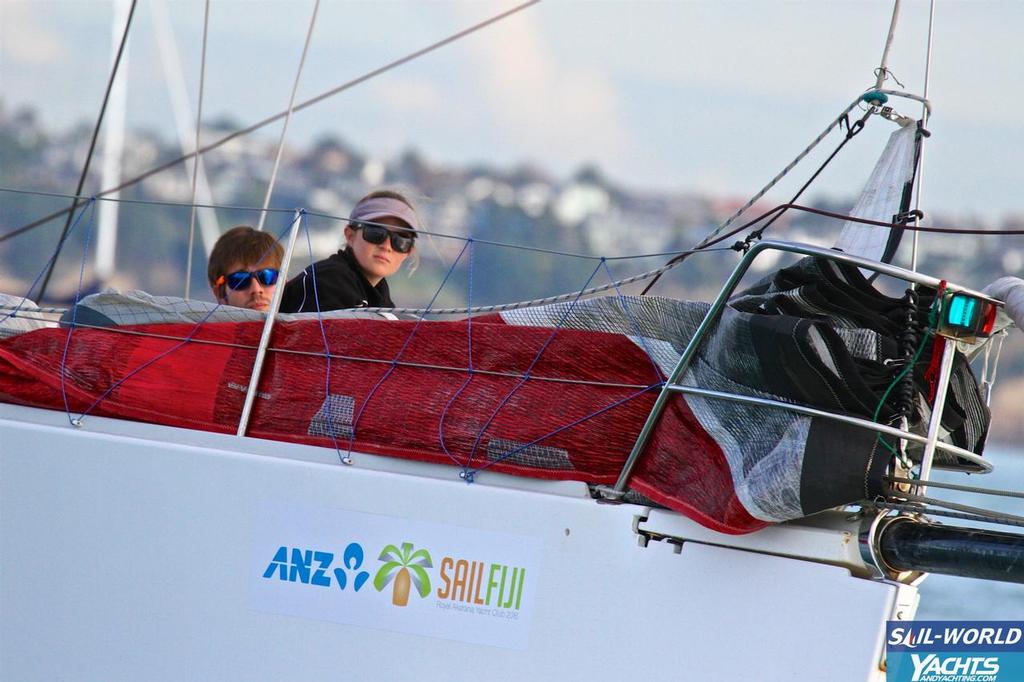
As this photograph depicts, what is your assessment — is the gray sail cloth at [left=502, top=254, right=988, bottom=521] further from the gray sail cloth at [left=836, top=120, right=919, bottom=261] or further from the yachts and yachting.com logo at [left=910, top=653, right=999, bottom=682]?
the gray sail cloth at [left=836, top=120, right=919, bottom=261]

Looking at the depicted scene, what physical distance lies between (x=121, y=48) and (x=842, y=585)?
107 inches

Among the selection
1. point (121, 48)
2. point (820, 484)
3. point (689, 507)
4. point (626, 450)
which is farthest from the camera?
point (121, 48)

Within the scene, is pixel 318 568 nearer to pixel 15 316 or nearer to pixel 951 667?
pixel 15 316

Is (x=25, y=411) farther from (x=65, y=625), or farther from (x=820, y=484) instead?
(x=820, y=484)

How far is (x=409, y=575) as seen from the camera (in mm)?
2416

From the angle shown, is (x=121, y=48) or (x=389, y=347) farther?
(x=121, y=48)

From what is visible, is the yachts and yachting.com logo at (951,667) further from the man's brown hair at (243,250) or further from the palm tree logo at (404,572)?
the man's brown hair at (243,250)

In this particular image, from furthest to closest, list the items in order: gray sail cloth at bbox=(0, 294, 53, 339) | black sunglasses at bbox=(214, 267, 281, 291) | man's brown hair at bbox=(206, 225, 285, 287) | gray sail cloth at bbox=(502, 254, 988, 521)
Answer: man's brown hair at bbox=(206, 225, 285, 287) → black sunglasses at bbox=(214, 267, 281, 291) → gray sail cloth at bbox=(0, 294, 53, 339) → gray sail cloth at bbox=(502, 254, 988, 521)

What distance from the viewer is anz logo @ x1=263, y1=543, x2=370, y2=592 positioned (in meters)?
2.45

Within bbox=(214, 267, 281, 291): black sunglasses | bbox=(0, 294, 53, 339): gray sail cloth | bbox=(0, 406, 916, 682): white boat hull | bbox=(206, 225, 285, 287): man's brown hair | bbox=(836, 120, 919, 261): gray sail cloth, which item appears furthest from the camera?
bbox=(206, 225, 285, 287): man's brown hair

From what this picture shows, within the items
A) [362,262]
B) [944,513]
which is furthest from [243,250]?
[944,513]

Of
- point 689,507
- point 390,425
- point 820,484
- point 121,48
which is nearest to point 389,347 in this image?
point 390,425

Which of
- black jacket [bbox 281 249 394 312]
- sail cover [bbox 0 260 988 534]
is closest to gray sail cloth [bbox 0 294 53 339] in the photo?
sail cover [bbox 0 260 988 534]

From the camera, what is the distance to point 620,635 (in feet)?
7.48
